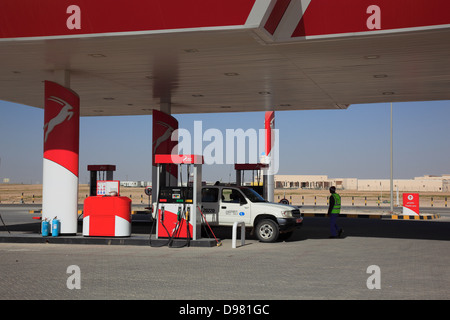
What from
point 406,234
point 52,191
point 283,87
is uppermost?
point 283,87

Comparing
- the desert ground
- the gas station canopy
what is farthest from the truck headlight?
the desert ground

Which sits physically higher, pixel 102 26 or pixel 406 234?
pixel 102 26

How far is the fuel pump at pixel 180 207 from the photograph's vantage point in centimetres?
1730

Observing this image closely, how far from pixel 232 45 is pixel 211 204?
6334 millimetres

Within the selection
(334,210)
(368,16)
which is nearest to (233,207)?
(334,210)

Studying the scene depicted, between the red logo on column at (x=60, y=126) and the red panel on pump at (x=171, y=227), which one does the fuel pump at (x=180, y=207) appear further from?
the red logo on column at (x=60, y=126)

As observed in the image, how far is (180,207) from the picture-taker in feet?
57.2

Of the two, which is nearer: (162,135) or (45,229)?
(45,229)

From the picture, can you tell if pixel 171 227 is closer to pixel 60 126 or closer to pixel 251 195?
pixel 251 195

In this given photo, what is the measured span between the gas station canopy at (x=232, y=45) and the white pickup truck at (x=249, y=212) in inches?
156

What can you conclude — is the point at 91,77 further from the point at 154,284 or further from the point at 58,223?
the point at 154,284

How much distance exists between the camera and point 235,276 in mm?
11258
